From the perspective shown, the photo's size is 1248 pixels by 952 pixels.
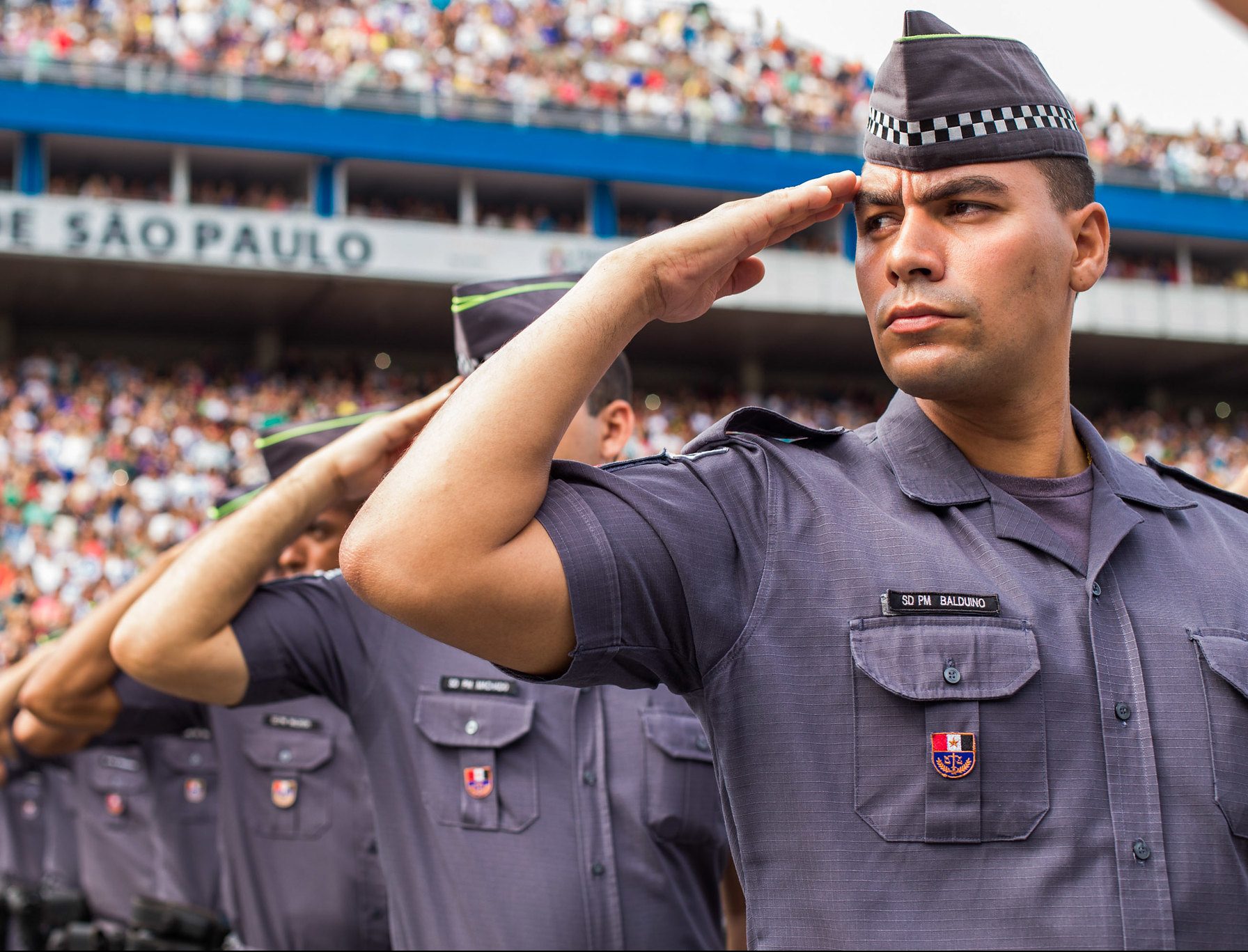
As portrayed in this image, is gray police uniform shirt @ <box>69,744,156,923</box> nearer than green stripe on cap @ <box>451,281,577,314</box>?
No

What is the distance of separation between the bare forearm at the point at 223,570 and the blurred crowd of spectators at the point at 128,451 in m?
7.19

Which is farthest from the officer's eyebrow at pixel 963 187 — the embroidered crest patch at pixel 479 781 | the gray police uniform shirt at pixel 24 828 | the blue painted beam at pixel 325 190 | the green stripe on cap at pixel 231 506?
the blue painted beam at pixel 325 190

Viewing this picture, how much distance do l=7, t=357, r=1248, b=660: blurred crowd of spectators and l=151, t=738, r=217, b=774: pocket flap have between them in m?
4.40

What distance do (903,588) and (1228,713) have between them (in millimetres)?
438

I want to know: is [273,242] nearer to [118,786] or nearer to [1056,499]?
[118,786]

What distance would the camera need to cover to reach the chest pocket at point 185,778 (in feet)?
20.1

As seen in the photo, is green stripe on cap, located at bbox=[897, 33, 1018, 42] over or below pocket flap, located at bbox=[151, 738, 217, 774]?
over

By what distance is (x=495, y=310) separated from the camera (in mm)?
3164

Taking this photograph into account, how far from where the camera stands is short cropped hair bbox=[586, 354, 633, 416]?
10.2ft

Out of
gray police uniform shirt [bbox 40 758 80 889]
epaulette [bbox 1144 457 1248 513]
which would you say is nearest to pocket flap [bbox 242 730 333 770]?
epaulette [bbox 1144 457 1248 513]

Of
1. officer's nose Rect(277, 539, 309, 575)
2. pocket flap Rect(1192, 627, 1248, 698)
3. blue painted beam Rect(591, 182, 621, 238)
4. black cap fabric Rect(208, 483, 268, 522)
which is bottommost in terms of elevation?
officer's nose Rect(277, 539, 309, 575)

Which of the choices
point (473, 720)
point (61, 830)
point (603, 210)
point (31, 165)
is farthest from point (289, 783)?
point (603, 210)

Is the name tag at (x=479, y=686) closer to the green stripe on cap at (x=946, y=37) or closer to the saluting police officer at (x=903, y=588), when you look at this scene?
the saluting police officer at (x=903, y=588)

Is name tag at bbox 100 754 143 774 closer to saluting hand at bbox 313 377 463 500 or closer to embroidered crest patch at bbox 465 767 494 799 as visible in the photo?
saluting hand at bbox 313 377 463 500
